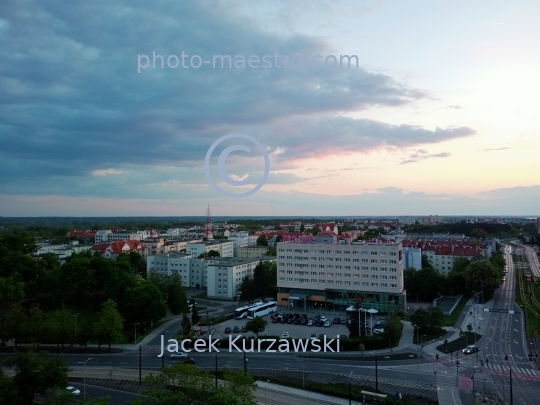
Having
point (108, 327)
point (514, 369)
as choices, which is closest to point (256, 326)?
point (108, 327)

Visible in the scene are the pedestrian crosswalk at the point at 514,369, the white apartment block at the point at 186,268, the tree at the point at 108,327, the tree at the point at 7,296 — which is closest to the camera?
the pedestrian crosswalk at the point at 514,369

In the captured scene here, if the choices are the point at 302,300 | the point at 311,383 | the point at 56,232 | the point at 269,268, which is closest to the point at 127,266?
the point at 269,268

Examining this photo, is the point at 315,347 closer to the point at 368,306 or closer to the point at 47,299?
the point at 368,306

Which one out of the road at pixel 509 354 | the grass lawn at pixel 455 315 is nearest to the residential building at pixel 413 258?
the grass lawn at pixel 455 315

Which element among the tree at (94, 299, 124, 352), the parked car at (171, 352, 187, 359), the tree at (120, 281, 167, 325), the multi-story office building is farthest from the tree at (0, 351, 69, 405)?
the multi-story office building

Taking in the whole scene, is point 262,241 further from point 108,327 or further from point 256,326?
point 108,327

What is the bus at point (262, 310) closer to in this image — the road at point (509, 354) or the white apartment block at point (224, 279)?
the white apartment block at point (224, 279)
